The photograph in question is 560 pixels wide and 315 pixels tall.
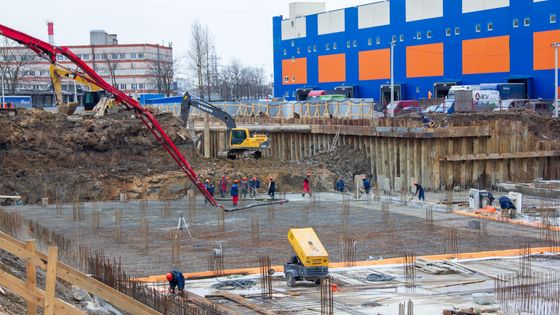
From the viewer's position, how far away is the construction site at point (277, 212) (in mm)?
16906

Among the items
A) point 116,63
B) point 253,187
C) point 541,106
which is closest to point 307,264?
point 253,187

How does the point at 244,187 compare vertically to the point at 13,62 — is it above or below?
below

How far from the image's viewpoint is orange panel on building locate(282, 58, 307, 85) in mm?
76625

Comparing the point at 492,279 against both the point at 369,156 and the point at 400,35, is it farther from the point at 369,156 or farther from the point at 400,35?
the point at 400,35

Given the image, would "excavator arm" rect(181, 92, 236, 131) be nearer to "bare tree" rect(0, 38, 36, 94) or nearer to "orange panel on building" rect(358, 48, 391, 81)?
"orange panel on building" rect(358, 48, 391, 81)

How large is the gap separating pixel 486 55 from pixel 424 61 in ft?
19.5

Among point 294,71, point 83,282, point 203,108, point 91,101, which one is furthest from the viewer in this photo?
point 294,71

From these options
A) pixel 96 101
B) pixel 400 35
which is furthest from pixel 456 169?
pixel 400 35

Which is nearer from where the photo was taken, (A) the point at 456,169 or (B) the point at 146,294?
(B) the point at 146,294

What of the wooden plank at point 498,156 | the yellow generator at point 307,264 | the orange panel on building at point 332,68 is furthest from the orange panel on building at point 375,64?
the yellow generator at point 307,264

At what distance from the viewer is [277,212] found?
1254 inches

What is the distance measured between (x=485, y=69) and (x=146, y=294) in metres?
45.4

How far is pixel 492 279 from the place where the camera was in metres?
19.3

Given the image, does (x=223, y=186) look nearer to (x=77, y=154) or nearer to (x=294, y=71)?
(x=77, y=154)
